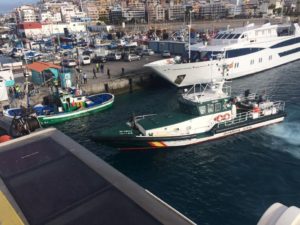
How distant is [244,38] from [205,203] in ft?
119

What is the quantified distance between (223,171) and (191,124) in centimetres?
491

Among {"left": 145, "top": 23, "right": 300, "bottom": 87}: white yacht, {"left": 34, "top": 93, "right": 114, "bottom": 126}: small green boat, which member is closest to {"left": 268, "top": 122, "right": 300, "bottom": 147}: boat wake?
{"left": 145, "top": 23, "right": 300, "bottom": 87}: white yacht

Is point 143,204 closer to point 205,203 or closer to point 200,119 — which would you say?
point 205,203

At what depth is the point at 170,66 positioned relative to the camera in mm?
38562

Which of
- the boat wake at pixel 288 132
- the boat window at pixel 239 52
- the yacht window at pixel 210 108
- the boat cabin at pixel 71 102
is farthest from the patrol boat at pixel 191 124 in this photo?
the boat window at pixel 239 52

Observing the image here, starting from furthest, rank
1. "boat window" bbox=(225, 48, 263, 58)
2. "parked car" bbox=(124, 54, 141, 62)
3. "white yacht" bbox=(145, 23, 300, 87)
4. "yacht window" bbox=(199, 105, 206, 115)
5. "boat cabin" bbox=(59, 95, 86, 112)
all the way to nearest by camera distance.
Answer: "parked car" bbox=(124, 54, 141, 62) < "boat window" bbox=(225, 48, 263, 58) < "white yacht" bbox=(145, 23, 300, 87) < "boat cabin" bbox=(59, 95, 86, 112) < "yacht window" bbox=(199, 105, 206, 115)

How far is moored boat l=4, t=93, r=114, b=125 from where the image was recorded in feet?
94.7

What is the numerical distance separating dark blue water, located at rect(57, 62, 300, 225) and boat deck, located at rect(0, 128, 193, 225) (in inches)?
351

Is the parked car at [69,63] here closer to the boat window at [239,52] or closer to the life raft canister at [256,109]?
the boat window at [239,52]

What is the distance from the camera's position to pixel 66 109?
101ft

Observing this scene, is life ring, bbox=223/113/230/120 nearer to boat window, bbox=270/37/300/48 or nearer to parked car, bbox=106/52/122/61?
boat window, bbox=270/37/300/48

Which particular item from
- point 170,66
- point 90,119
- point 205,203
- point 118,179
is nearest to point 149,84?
point 170,66

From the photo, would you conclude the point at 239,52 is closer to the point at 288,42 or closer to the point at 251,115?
the point at 288,42

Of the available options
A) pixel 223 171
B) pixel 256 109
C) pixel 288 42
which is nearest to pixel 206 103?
pixel 256 109
